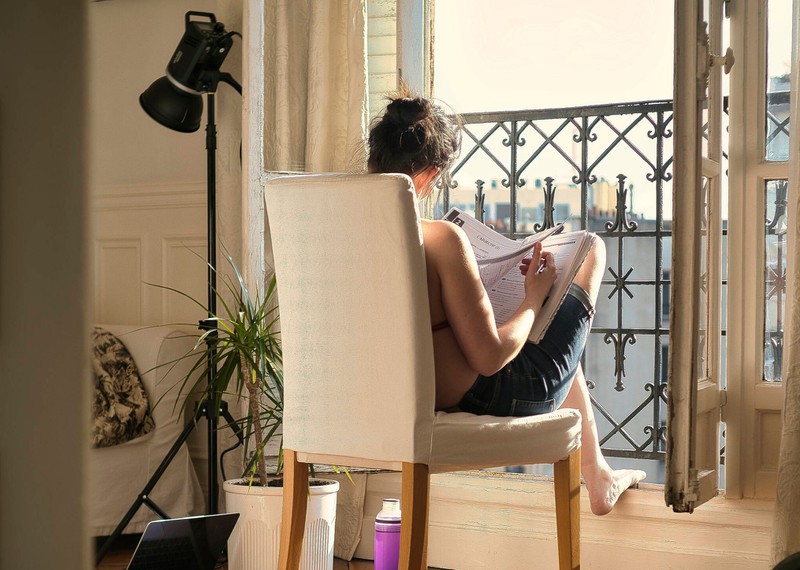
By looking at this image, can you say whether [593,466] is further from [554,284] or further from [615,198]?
[615,198]

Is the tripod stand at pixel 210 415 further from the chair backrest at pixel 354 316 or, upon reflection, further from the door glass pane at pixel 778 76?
the door glass pane at pixel 778 76

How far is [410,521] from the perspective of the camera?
181 centimetres

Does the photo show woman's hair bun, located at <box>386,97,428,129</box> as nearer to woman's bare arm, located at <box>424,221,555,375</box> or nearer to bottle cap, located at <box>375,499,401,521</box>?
woman's bare arm, located at <box>424,221,555,375</box>

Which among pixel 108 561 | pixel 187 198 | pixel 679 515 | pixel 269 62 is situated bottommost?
pixel 108 561

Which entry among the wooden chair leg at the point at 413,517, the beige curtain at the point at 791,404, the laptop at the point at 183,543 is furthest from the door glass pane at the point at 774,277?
the laptop at the point at 183,543

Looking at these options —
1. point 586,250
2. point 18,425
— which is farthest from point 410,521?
point 18,425

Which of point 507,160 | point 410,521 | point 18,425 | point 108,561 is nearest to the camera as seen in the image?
point 18,425

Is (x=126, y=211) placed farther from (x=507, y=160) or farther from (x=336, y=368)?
(x=336, y=368)

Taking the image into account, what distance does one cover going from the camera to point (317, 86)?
9.96 ft

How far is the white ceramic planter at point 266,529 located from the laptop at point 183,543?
53 mm

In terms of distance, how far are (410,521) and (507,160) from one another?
2.72m

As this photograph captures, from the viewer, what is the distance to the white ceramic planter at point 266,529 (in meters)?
2.50

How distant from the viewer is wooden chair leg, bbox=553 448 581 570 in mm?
2145

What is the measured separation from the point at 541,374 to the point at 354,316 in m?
0.47
